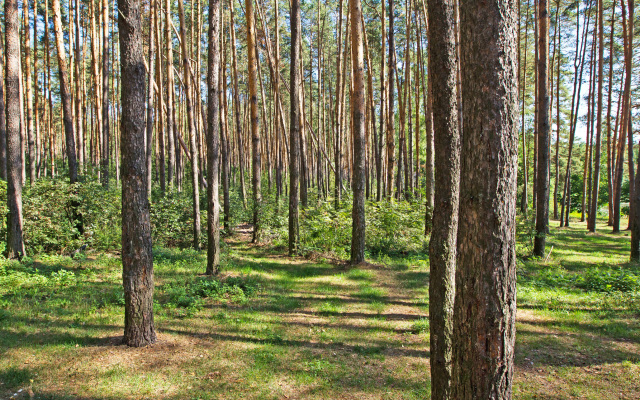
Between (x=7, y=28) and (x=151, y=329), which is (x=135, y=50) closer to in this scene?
(x=151, y=329)

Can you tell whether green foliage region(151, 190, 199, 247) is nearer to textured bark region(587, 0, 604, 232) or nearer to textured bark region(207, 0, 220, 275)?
textured bark region(207, 0, 220, 275)

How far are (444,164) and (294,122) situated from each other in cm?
813

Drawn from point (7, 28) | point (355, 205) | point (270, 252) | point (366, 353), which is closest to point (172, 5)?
point (7, 28)

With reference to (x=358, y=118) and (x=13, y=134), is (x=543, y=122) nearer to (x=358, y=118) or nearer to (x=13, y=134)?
(x=358, y=118)

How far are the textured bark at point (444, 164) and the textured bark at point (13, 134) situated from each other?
9.96 meters

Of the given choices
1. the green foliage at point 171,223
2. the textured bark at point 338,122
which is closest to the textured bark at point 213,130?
the green foliage at point 171,223

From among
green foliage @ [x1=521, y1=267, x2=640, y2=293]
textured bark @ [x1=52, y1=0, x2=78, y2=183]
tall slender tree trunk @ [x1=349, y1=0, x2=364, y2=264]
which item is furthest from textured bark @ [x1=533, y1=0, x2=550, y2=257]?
textured bark @ [x1=52, y1=0, x2=78, y2=183]

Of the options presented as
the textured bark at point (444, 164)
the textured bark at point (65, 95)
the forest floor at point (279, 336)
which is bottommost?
the forest floor at point (279, 336)

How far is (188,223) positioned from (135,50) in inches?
362

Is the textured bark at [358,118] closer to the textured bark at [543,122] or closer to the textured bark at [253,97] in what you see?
the textured bark at [253,97]

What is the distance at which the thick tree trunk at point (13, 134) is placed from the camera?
9.00 metres

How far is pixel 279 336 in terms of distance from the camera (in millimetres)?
5965

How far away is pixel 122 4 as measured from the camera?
5188 millimetres

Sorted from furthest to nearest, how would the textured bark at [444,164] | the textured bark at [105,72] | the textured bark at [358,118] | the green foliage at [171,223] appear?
the textured bark at [105,72] → the green foliage at [171,223] → the textured bark at [358,118] → the textured bark at [444,164]
